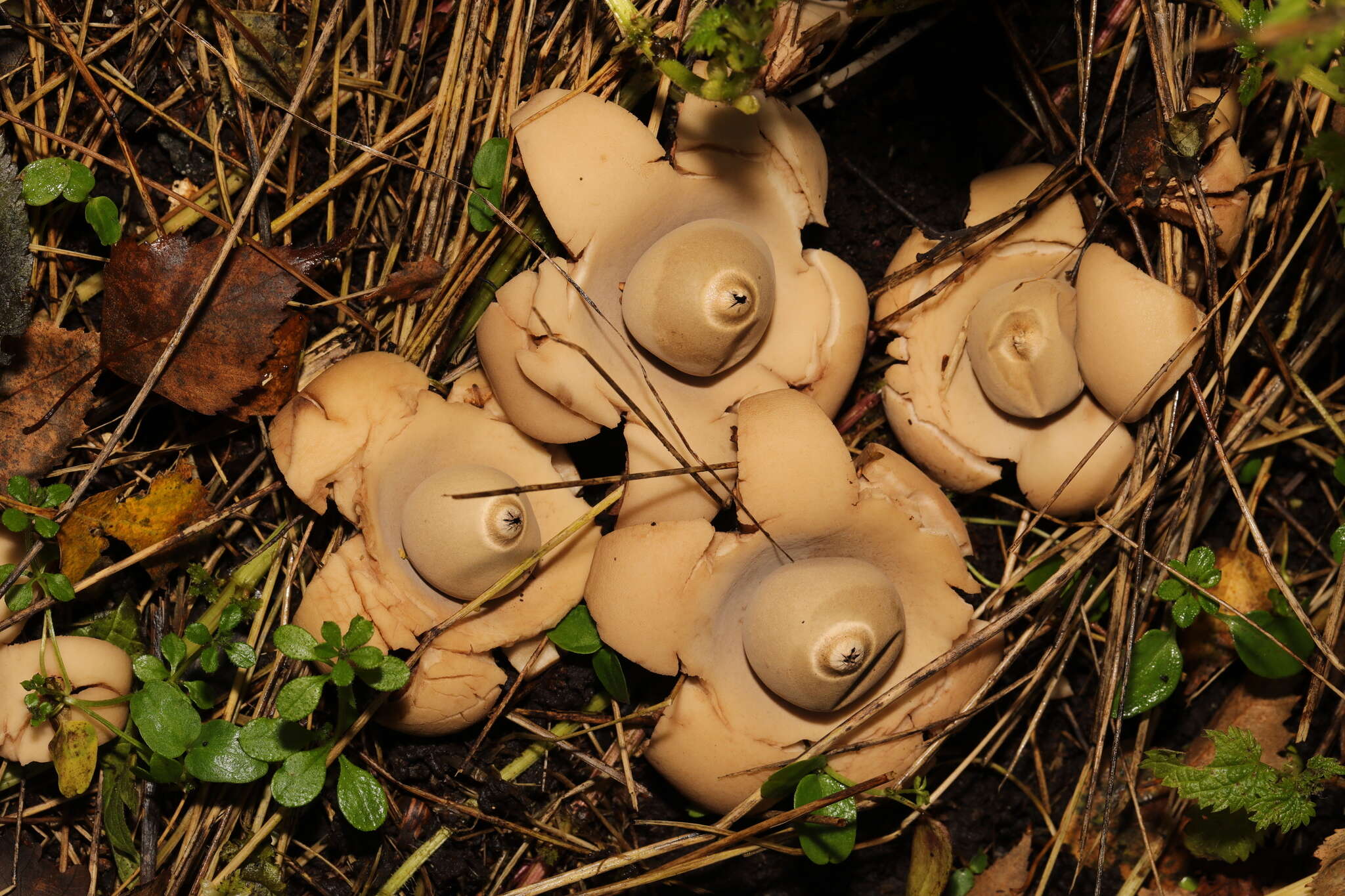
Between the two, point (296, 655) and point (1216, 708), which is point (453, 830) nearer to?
point (296, 655)

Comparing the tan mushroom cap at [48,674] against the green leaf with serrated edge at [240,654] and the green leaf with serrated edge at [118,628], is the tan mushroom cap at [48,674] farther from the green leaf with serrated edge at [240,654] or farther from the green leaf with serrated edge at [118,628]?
the green leaf with serrated edge at [240,654]

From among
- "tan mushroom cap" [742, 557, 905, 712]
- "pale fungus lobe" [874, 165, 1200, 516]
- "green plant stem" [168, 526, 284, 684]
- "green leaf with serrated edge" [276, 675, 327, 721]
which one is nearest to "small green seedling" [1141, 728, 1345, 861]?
"pale fungus lobe" [874, 165, 1200, 516]

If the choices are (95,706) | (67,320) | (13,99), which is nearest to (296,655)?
(95,706)

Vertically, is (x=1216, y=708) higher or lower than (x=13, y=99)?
lower

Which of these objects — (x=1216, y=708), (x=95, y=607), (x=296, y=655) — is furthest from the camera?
(x=1216, y=708)

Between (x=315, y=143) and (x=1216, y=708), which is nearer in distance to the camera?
(x=315, y=143)

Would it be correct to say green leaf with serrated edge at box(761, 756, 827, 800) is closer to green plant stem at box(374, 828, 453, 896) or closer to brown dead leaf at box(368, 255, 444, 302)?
green plant stem at box(374, 828, 453, 896)
